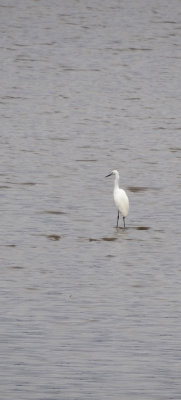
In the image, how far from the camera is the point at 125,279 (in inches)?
661

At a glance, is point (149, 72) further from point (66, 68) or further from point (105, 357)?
point (105, 357)

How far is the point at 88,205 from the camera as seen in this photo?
865 inches

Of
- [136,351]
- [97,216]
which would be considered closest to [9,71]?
[97,216]

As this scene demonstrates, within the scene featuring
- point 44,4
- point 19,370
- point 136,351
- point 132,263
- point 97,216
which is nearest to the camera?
point 19,370

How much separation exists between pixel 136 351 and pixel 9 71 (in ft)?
79.2

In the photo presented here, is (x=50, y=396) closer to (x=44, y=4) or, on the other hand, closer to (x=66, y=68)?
(x=66, y=68)

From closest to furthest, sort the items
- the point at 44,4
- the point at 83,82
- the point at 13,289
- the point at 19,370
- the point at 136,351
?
the point at 19,370 < the point at 136,351 < the point at 13,289 < the point at 83,82 < the point at 44,4

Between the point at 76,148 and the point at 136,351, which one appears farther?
the point at 76,148

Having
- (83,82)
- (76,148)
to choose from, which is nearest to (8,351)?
(76,148)

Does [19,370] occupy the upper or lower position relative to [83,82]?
upper

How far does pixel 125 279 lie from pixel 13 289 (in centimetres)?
161

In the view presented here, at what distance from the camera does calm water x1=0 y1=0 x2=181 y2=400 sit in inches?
508

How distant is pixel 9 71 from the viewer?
1447 inches

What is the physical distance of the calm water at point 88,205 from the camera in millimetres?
12897
